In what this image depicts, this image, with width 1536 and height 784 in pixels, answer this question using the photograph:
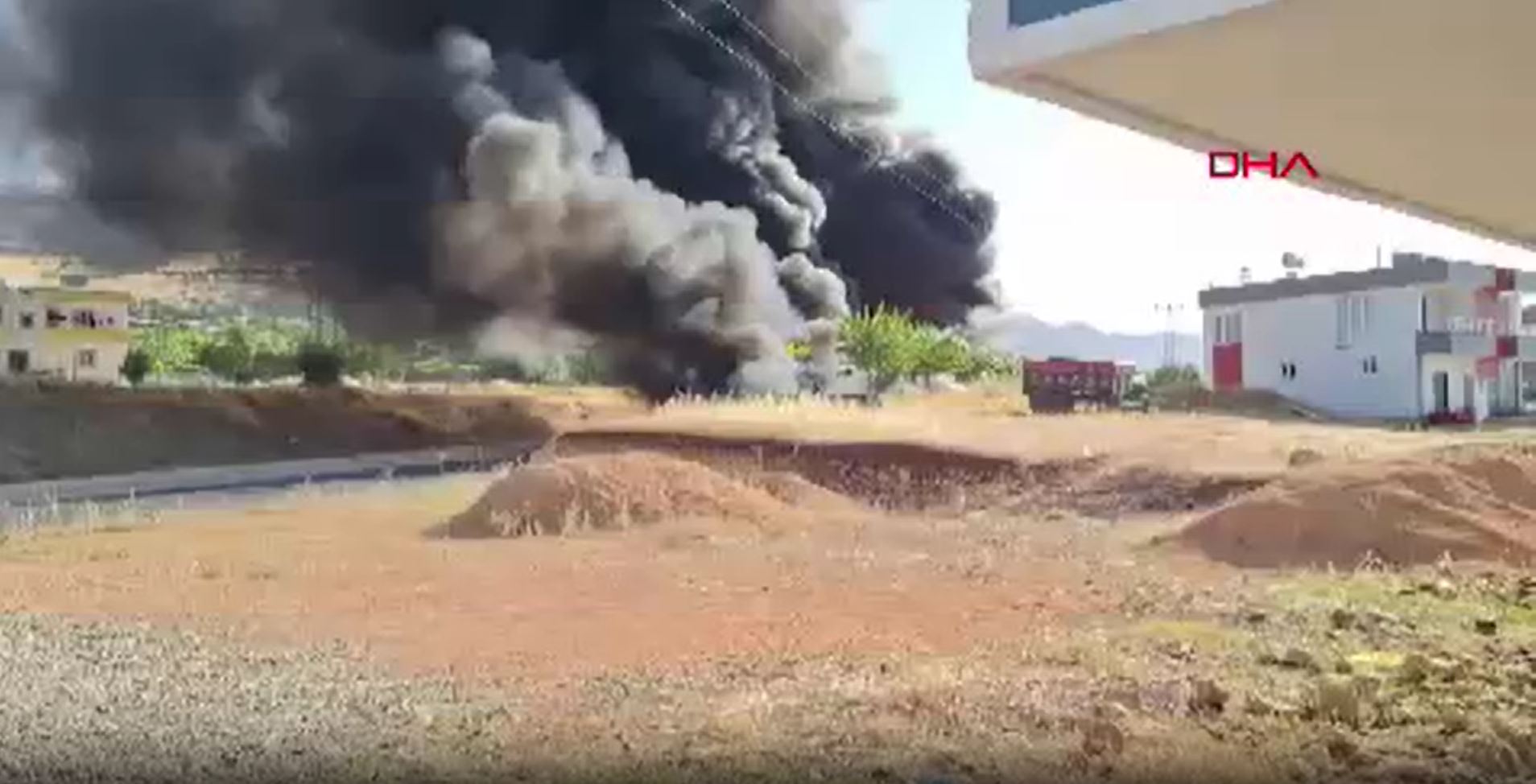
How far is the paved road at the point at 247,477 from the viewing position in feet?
83.4

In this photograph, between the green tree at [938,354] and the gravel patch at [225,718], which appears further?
the green tree at [938,354]

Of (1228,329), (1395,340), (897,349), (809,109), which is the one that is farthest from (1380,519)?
(809,109)

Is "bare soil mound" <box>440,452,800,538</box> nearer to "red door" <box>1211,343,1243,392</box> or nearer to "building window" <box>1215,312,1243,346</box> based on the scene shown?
"red door" <box>1211,343,1243,392</box>

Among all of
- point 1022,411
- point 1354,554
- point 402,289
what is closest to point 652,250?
point 402,289

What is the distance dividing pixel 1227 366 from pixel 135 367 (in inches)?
1336

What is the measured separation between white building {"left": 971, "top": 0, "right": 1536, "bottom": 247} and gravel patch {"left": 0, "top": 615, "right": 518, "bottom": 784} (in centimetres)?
364

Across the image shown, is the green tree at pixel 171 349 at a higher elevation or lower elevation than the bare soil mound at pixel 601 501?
higher

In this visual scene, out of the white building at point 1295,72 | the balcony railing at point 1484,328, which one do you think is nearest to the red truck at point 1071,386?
the balcony railing at point 1484,328

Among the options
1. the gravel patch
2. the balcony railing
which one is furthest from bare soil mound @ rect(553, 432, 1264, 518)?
the balcony railing

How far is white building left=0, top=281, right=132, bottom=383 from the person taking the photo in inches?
1797

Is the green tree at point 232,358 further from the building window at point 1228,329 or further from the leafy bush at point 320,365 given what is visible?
the building window at point 1228,329

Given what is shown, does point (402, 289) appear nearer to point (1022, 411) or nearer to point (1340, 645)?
point (1022, 411)

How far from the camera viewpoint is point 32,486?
2836 cm

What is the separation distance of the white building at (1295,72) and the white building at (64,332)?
139 feet
